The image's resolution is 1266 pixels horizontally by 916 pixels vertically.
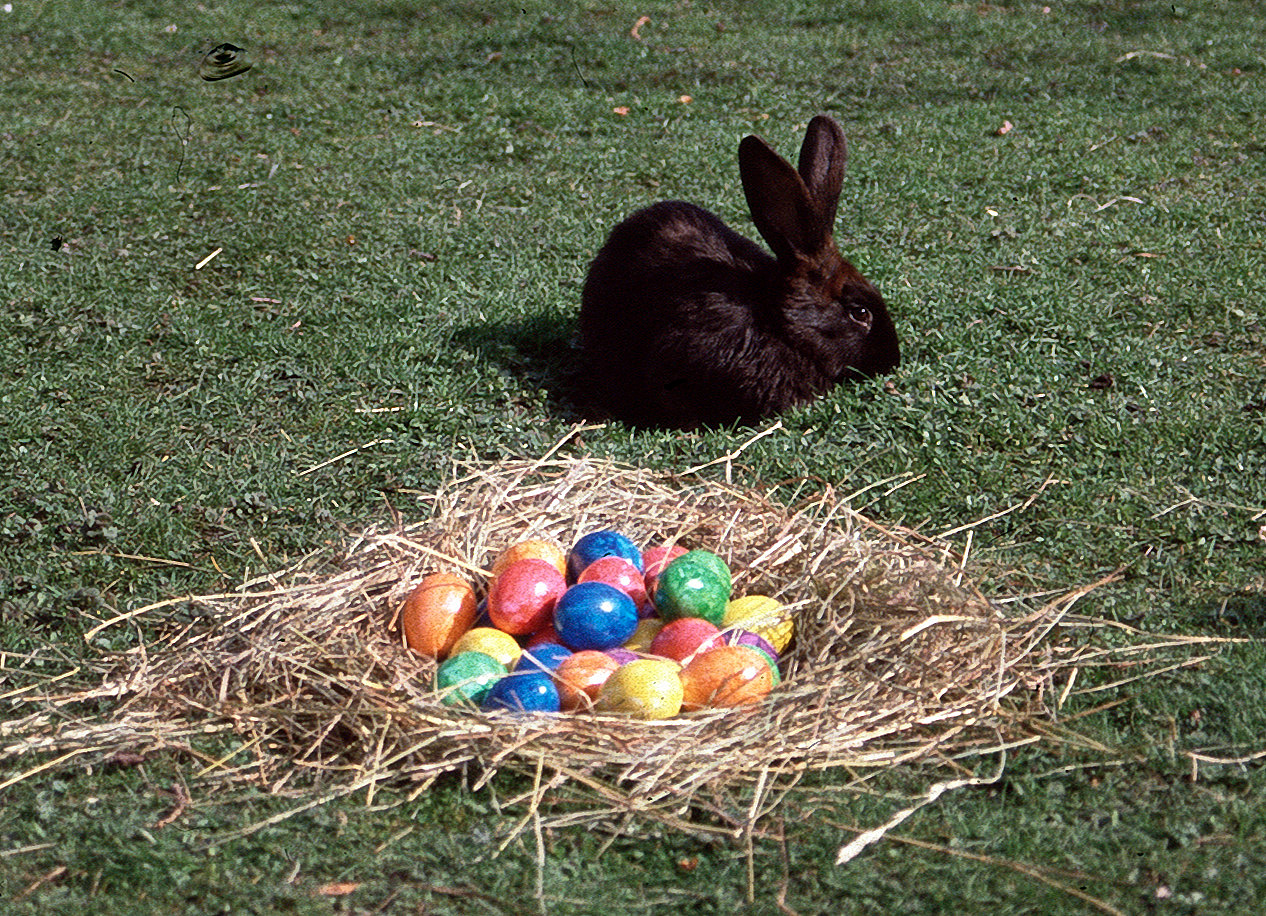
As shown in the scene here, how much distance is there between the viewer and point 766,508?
428cm

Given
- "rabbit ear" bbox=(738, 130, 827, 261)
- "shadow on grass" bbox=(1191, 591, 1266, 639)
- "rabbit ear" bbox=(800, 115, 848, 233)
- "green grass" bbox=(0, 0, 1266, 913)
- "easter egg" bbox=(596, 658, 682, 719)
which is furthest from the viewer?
"rabbit ear" bbox=(800, 115, 848, 233)

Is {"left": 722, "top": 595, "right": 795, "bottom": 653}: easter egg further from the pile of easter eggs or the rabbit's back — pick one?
the rabbit's back

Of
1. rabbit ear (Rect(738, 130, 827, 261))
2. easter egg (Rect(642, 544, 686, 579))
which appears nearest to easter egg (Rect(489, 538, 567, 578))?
easter egg (Rect(642, 544, 686, 579))

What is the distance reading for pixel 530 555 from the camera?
3.98 meters

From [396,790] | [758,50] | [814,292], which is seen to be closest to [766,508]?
[814,292]

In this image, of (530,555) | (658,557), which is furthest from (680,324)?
(530,555)

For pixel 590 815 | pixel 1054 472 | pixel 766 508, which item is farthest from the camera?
pixel 1054 472

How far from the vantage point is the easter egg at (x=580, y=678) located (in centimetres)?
337

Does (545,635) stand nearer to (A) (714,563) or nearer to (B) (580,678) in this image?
(B) (580,678)

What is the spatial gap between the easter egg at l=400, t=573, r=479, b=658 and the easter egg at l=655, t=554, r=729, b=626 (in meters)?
0.56

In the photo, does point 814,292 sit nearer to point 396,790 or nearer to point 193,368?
point 193,368

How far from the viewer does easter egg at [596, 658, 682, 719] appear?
3.29m

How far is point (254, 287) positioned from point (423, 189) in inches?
65.5

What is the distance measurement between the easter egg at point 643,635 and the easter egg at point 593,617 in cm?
7
